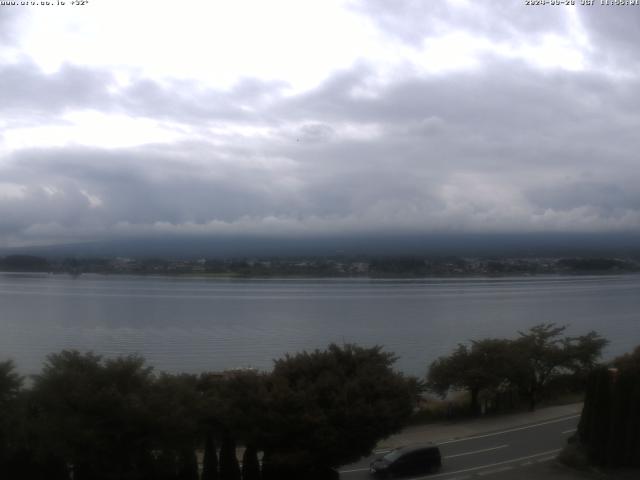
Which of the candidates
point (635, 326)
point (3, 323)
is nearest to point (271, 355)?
point (3, 323)

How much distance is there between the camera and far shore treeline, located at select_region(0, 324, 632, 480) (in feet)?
34.1

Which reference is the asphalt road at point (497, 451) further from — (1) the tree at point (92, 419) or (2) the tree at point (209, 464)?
(1) the tree at point (92, 419)

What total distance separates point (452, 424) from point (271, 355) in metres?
14.2

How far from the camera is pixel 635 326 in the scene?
159ft

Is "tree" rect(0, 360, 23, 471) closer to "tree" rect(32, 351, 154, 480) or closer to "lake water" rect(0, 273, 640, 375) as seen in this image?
"tree" rect(32, 351, 154, 480)

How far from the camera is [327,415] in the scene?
11805 millimetres

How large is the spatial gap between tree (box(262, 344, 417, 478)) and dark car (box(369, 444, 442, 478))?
→ 1.29m

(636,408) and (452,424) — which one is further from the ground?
(636,408)

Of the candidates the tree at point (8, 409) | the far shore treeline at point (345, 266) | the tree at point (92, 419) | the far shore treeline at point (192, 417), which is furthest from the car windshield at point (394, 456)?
the far shore treeline at point (345, 266)

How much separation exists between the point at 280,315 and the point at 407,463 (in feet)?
123

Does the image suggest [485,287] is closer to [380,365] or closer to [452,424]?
[452,424]

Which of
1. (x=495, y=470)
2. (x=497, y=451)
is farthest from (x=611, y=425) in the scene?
(x=497, y=451)

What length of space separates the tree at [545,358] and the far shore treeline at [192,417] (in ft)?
38.2

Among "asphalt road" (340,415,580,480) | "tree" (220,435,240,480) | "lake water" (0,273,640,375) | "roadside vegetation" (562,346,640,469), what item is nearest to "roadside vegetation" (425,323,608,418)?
"asphalt road" (340,415,580,480)
